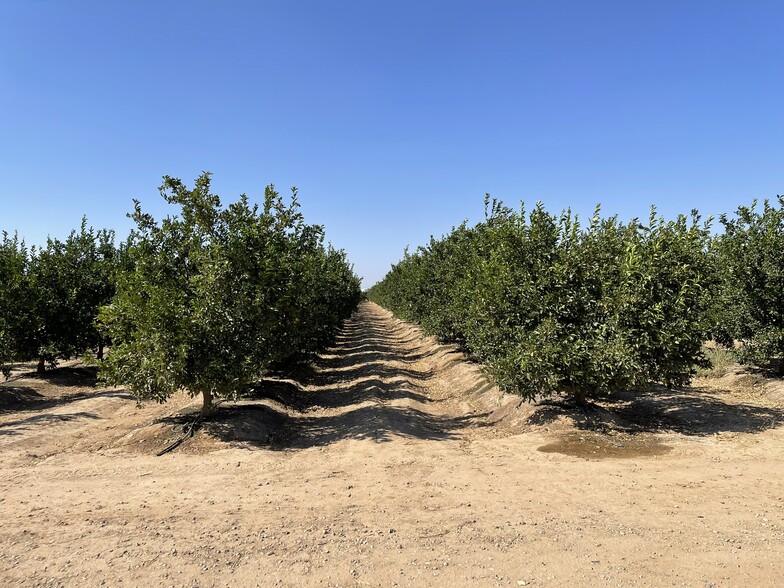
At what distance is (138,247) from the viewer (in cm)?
1228

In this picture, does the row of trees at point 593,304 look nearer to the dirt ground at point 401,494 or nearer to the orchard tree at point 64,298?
the dirt ground at point 401,494

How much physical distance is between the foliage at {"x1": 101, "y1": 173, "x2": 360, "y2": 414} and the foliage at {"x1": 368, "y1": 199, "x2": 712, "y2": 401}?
19.1 feet

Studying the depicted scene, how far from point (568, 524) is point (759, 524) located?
8.69ft

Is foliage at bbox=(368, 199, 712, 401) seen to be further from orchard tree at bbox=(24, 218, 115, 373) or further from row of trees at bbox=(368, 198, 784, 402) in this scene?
Answer: orchard tree at bbox=(24, 218, 115, 373)

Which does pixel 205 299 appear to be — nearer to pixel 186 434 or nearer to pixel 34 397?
pixel 186 434

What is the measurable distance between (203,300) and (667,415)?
44.4 ft

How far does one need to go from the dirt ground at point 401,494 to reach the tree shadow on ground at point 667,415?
9 centimetres

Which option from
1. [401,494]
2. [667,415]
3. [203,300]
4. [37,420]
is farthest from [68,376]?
[667,415]

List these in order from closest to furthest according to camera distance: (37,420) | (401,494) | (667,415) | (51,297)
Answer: (401,494) → (667,415) → (37,420) → (51,297)

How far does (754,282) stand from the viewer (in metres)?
17.0

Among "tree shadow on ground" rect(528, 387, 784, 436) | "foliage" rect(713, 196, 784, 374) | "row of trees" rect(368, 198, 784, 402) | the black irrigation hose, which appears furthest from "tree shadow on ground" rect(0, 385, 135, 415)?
"foliage" rect(713, 196, 784, 374)

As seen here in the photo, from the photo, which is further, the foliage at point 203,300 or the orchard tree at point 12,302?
the orchard tree at point 12,302

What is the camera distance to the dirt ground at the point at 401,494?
223 inches

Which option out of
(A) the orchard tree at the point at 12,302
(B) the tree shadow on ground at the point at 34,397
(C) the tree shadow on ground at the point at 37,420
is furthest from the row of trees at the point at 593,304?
(A) the orchard tree at the point at 12,302
